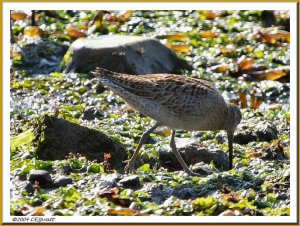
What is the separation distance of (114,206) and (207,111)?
2367mm

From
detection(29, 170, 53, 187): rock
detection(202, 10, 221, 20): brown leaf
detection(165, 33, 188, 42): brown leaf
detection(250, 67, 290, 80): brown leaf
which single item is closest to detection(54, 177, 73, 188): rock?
detection(29, 170, 53, 187): rock

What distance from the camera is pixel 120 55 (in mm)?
14922

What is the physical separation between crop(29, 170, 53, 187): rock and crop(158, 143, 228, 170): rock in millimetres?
2103

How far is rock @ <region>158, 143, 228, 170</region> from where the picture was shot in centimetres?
1170

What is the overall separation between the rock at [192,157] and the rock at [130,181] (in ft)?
4.75

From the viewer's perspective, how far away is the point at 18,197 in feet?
32.1

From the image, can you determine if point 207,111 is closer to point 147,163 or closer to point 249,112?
point 147,163

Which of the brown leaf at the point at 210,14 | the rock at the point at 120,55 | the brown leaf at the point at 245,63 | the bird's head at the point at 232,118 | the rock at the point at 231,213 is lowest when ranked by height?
the rock at the point at 231,213

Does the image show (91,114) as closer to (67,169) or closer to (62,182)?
(67,169)

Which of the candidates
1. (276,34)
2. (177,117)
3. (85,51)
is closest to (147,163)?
(177,117)

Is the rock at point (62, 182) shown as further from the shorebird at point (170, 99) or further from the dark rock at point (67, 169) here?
the shorebird at point (170, 99)

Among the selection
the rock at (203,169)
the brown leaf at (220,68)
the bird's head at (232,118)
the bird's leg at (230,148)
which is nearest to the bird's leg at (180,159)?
the rock at (203,169)

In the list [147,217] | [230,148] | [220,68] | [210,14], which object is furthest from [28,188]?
[210,14]

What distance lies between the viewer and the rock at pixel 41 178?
1016 centimetres
